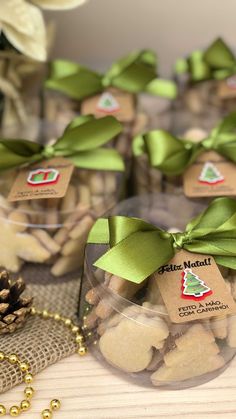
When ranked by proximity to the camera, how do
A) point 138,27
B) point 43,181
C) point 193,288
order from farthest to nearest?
point 138,27 < point 43,181 < point 193,288

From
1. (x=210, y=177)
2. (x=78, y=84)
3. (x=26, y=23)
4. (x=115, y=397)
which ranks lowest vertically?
(x=115, y=397)

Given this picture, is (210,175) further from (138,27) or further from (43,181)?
(138,27)

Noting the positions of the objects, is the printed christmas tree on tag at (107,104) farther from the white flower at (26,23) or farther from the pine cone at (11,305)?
the pine cone at (11,305)

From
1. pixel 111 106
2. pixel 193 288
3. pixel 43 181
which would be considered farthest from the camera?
pixel 111 106

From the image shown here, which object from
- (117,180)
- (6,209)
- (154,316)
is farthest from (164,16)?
(154,316)

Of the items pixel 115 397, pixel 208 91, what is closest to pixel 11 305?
pixel 115 397

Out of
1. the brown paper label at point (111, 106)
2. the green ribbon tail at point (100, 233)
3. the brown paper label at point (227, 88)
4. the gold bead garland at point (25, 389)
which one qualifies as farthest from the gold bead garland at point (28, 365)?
the brown paper label at point (227, 88)

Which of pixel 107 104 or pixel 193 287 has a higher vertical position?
pixel 107 104

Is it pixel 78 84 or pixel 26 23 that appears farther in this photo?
pixel 78 84

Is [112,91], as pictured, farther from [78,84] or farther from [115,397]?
[115,397]
